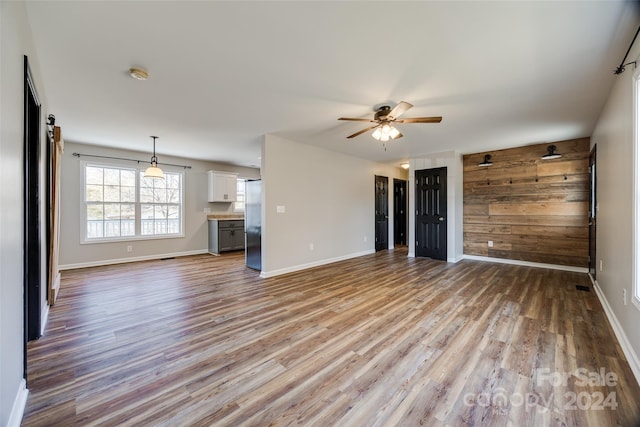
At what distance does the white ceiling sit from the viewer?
1745 millimetres

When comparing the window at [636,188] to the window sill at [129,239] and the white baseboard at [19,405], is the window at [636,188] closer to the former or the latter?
the white baseboard at [19,405]

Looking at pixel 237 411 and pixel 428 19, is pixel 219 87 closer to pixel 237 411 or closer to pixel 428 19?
pixel 428 19

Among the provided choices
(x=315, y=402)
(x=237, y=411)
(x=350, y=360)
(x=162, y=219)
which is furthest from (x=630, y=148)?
(x=162, y=219)

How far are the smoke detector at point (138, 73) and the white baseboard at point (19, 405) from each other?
2429 mm

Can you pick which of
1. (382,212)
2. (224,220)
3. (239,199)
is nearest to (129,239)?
(224,220)

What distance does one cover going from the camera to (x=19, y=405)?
4.85ft

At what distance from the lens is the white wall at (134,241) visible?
5.10m

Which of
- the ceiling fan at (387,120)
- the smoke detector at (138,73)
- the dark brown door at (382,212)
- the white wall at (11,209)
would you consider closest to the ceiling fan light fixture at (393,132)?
the ceiling fan at (387,120)

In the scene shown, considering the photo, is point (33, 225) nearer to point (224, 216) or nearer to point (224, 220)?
point (224, 220)

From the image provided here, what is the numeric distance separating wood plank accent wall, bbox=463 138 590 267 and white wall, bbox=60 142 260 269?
606 centimetres

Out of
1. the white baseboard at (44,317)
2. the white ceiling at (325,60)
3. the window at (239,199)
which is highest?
the white ceiling at (325,60)

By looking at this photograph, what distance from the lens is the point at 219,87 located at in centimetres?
279

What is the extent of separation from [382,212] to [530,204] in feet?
10.4

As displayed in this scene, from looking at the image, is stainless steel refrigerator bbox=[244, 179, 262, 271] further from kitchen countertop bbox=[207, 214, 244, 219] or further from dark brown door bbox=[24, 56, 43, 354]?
dark brown door bbox=[24, 56, 43, 354]
